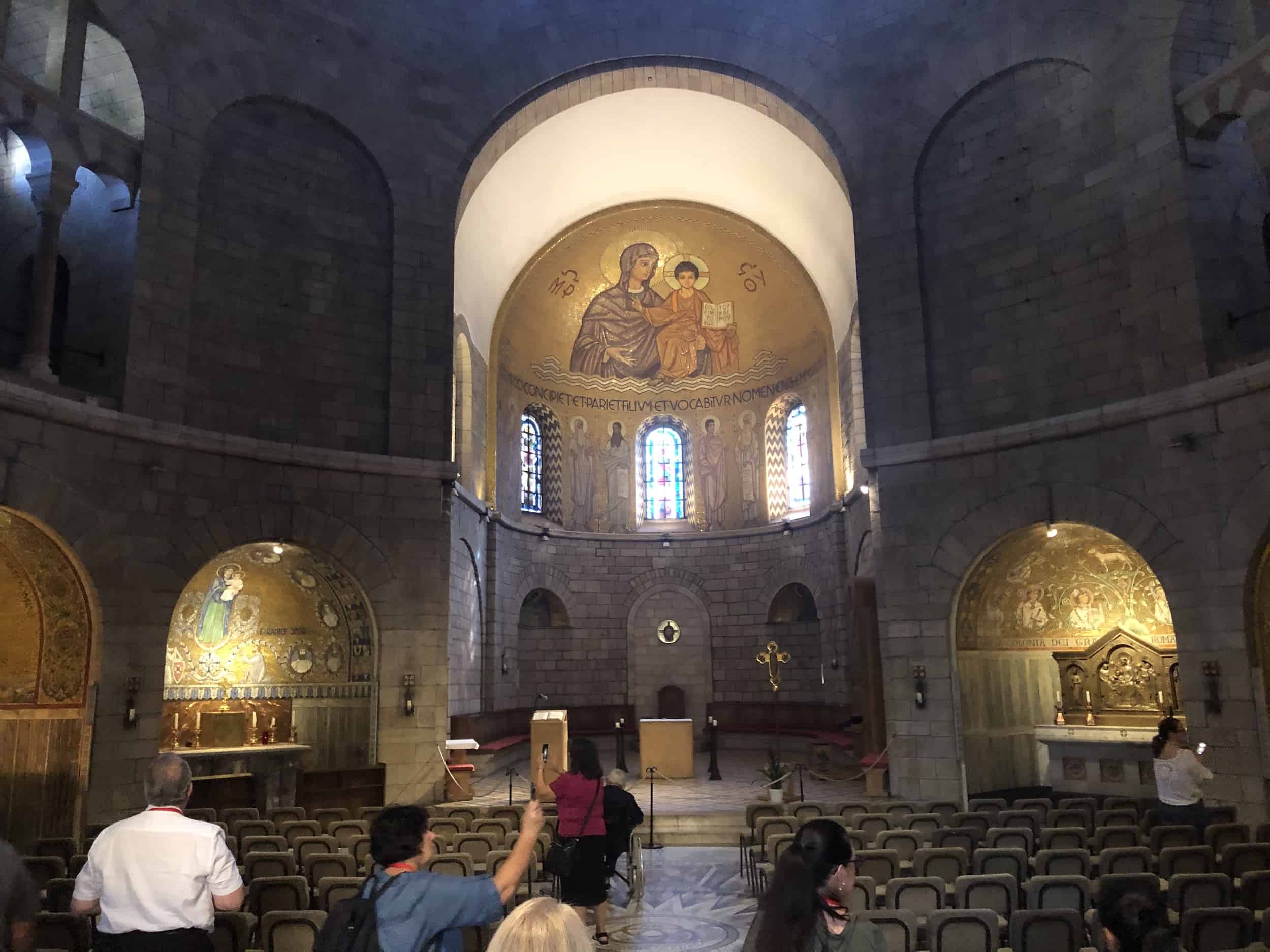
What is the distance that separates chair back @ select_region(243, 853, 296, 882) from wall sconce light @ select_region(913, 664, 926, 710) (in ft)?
31.4

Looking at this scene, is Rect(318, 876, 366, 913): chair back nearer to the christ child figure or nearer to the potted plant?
the potted plant

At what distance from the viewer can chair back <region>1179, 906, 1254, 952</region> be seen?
546 centimetres

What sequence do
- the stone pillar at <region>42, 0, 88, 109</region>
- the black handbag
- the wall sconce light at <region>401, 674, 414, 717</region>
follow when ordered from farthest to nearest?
the wall sconce light at <region>401, 674, 414, 717</region>, the stone pillar at <region>42, 0, 88, 109</region>, the black handbag

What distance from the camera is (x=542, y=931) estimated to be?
9.14 feet

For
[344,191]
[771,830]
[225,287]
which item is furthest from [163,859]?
[344,191]

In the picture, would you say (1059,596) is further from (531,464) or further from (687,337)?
(531,464)

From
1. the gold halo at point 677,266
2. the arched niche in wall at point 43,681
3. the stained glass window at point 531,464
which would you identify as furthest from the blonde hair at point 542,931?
the gold halo at point 677,266

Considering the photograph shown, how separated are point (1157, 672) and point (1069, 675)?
4.23 ft

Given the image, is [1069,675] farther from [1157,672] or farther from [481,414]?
[481,414]

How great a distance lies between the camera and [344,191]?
52.0ft

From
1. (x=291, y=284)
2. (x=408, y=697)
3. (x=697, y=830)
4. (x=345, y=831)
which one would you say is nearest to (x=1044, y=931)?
(x=345, y=831)

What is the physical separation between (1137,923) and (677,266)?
21.8m

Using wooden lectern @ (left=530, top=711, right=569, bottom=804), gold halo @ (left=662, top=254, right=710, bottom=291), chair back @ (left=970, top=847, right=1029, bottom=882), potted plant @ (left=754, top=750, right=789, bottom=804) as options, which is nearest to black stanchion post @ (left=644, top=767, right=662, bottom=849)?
potted plant @ (left=754, top=750, right=789, bottom=804)

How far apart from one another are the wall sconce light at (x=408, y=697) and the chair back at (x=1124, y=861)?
33.3ft
